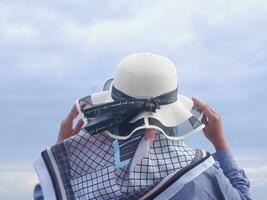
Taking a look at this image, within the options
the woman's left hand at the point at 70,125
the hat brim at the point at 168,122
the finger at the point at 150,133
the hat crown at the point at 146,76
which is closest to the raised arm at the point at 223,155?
the hat brim at the point at 168,122

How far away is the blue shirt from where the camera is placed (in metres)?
3.60

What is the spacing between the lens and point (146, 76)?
381 cm

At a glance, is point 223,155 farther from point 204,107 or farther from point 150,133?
point 150,133

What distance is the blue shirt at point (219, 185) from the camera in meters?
3.60

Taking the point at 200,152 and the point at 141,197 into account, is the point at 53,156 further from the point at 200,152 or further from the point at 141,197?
the point at 200,152

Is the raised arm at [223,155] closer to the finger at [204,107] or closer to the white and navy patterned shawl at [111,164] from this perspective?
the finger at [204,107]

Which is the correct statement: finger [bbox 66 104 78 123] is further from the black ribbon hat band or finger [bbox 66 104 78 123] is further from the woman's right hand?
the woman's right hand

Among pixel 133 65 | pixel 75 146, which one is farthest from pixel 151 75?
pixel 75 146

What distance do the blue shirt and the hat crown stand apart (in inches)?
21.4

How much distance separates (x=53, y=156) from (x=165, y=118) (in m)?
0.68

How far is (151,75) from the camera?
381 centimetres

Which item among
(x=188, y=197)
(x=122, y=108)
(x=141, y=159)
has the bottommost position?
(x=188, y=197)

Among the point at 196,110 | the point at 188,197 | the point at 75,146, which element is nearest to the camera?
the point at 188,197

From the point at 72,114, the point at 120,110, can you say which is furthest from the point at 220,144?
the point at 72,114
